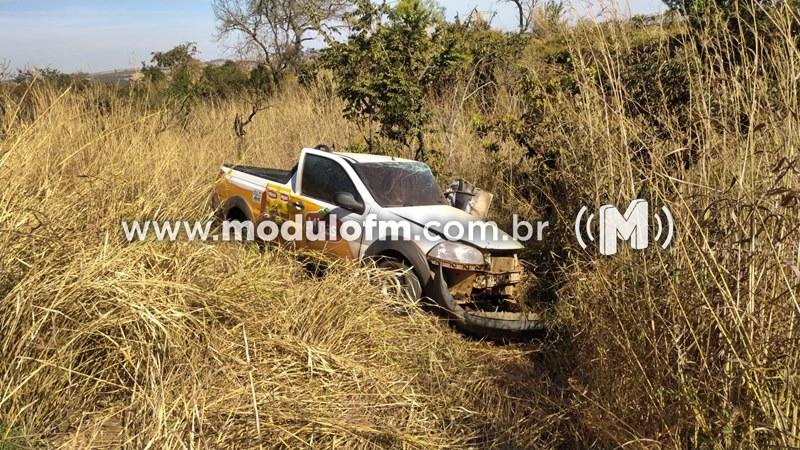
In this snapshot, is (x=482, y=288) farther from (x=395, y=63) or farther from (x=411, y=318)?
(x=395, y=63)

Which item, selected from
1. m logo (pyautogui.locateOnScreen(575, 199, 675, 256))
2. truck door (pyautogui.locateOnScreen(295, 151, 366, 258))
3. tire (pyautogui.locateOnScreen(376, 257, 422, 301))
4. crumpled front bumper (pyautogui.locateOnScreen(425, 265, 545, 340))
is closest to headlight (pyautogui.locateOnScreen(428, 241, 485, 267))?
crumpled front bumper (pyautogui.locateOnScreen(425, 265, 545, 340))

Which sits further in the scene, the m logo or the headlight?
the headlight

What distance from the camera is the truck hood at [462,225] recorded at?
5715 mm

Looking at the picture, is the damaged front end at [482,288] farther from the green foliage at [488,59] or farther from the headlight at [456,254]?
the green foliage at [488,59]

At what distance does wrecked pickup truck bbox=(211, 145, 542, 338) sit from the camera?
5434 mm

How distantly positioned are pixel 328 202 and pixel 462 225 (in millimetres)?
1478

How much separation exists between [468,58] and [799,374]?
26.1 ft

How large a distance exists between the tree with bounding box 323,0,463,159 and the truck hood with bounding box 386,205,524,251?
298cm

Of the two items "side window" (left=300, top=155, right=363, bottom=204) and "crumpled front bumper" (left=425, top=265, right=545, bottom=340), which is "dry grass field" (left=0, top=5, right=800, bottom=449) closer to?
"crumpled front bumper" (left=425, top=265, right=545, bottom=340)

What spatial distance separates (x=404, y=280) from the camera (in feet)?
18.2

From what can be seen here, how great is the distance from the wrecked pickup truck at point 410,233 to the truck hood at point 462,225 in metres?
0.01

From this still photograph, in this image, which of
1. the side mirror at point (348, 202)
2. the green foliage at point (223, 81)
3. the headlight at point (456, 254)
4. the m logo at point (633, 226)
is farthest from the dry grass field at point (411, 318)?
the green foliage at point (223, 81)

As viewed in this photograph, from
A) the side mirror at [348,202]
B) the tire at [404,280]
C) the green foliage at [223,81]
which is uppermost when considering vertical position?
the green foliage at [223,81]

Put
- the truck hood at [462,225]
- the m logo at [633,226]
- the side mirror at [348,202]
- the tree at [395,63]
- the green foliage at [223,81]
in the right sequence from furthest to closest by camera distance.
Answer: the green foliage at [223,81], the tree at [395,63], the side mirror at [348,202], the truck hood at [462,225], the m logo at [633,226]
